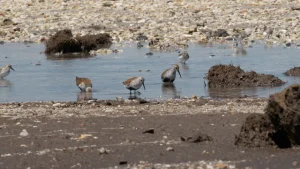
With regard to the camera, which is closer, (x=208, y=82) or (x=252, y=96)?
(x=252, y=96)

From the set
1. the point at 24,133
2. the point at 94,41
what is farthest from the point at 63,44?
the point at 24,133

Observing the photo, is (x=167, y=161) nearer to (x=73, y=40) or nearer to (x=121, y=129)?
(x=121, y=129)

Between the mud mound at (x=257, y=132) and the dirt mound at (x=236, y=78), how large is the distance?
298 inches

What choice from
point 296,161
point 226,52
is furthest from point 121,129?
point 226,52

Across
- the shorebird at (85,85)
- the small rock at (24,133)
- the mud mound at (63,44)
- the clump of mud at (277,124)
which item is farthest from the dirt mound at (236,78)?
the mud mound at (63,44)

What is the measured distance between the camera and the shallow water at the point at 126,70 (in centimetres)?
1703

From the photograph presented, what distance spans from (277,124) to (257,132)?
28 cm

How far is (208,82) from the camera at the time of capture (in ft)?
59.3

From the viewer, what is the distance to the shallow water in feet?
55.9

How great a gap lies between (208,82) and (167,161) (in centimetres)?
851

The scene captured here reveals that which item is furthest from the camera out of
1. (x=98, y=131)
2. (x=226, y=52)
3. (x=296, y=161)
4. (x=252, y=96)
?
(x=226, y=52)

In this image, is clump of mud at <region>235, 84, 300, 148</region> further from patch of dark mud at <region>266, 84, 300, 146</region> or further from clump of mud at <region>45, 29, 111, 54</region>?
clump of mud at <region>45, 29, 111, 54</region>

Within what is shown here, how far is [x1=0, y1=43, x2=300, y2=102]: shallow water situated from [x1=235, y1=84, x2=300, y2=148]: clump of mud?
6165 mm

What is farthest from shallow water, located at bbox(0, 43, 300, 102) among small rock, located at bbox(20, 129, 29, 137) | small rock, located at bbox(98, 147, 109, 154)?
small rock, located at bbox(98, 147, 109, 154)
